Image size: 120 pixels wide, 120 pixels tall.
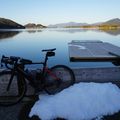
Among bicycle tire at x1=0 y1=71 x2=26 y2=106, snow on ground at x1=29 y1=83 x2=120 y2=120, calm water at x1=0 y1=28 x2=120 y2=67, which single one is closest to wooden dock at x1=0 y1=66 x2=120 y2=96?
snow on ground at x1=29 y1=83 x2=120 y2=120

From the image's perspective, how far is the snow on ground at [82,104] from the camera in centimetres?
596

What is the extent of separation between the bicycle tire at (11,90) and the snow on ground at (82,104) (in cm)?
75

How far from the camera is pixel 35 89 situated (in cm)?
745

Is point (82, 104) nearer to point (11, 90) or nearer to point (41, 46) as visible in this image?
point (11, 90)

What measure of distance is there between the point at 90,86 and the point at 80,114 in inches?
47.7

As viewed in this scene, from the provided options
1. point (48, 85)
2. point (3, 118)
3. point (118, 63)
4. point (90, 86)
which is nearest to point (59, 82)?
point (48, 85)

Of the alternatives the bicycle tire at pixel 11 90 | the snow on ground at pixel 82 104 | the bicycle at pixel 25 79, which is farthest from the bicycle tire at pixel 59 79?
the snow on ground at pixel 82 104

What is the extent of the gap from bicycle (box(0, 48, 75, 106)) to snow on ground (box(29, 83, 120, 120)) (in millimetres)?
773

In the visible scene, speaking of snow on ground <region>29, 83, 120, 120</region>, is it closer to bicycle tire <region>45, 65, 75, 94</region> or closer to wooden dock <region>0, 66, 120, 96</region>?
bicycle tire <region>45, 65, 75, 94</region>

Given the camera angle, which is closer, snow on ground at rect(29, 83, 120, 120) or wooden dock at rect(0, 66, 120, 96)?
snow on ground at rect(29, 83, 120, 120)

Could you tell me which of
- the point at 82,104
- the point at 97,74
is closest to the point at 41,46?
the point at 97,74

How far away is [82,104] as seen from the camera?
618 centimetres

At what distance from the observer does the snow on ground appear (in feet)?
19.6

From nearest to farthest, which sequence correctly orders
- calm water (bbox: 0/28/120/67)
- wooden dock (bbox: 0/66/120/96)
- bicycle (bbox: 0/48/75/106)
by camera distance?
1. bicycle (bbox: 0/48/75/106)
2. wooden dock (bbox: 0/66/120/96)
3. calm water (bbox: 0/28/120/67)
